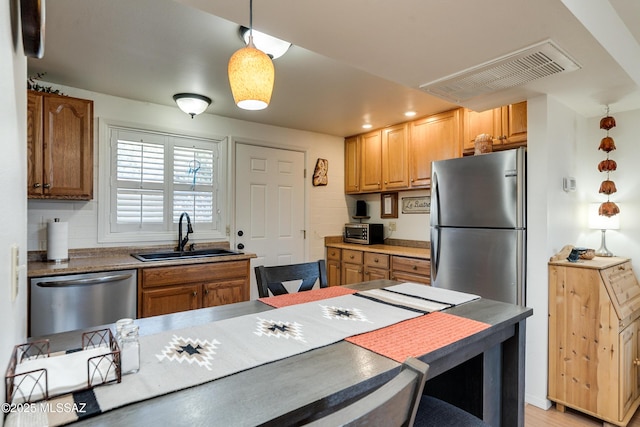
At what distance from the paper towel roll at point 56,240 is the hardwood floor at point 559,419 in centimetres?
352

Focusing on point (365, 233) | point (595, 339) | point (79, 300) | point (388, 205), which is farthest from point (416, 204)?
point (79, 300)

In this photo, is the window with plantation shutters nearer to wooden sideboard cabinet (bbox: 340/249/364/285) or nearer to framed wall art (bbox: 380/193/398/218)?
wooden sideboard cabinet (bbox: 340/249/364/285)

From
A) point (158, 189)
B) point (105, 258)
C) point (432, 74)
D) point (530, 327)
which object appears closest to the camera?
point (432, 74)

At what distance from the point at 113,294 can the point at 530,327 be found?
3047mm

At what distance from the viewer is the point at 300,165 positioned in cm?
430

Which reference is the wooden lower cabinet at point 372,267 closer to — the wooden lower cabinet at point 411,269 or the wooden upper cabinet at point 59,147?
the wooden lower cabinet at point 411,269

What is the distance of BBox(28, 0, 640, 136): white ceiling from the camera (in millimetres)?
1426

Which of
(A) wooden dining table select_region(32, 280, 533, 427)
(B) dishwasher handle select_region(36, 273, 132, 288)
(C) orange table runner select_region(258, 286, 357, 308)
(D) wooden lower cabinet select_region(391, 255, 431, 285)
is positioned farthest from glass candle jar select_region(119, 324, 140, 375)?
(D) wooden lower cabinet select_region(391, 255, 431, 285)

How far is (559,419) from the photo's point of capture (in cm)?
229

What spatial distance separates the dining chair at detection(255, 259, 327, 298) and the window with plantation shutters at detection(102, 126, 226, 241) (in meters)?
1.91

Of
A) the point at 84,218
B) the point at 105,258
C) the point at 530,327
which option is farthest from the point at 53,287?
the point at 530,327

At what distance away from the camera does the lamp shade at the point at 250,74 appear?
1.18 meters

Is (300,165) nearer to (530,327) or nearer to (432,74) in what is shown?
(432,74)

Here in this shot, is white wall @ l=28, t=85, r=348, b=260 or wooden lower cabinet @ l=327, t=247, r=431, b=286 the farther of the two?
wooden lower cabinet @ l=327, t=247, r=431, b=286
